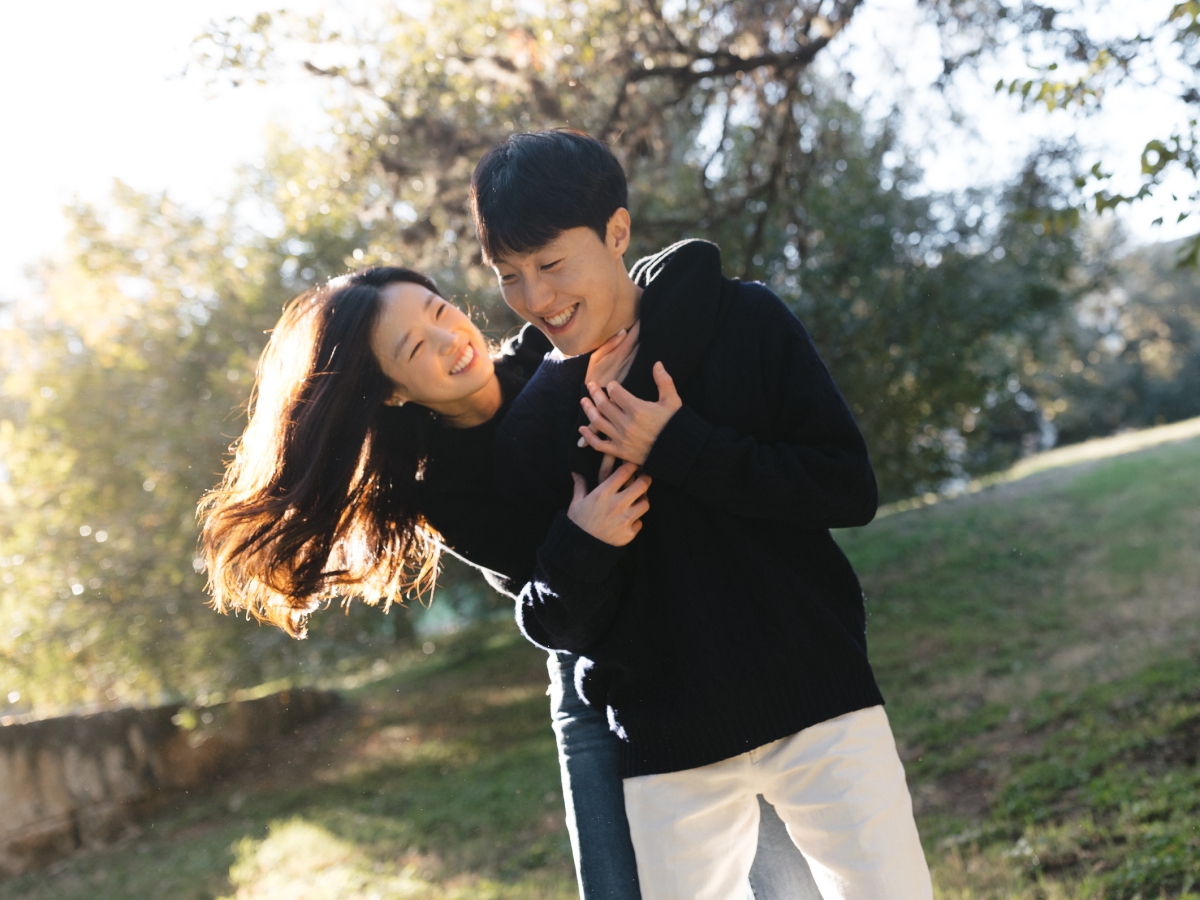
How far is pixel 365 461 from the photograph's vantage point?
2.43 metres

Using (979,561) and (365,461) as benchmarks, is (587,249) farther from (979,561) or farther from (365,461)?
(979,561)

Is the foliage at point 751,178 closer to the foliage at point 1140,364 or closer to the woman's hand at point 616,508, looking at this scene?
the woman's hand at point 616,508

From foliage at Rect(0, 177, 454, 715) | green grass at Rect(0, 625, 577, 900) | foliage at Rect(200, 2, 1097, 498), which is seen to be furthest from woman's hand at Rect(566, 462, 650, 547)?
foliage at Rect(0, 177, 454, 715)

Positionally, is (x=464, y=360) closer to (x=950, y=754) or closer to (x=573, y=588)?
(x=573, y=588)

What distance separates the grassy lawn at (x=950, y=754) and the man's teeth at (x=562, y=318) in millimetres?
2994

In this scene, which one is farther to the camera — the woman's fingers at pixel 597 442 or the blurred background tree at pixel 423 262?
the blurred background tree at pixel 423 262

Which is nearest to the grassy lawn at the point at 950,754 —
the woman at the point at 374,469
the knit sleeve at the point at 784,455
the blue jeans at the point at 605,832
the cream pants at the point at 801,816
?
the blue jeans at the point at 605,832

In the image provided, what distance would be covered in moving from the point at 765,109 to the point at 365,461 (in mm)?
4607

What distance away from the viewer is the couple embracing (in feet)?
6.06

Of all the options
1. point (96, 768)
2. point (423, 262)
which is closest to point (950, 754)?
point (423, 262)

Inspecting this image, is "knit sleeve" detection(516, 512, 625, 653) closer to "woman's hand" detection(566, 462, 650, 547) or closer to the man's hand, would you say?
"woman's hand" detection(566, 462, 650, 547)

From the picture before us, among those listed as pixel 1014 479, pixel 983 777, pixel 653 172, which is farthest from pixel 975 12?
pixel 1014 479

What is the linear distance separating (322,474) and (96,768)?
25.6 feet

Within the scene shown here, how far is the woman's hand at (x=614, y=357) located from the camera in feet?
6.68
